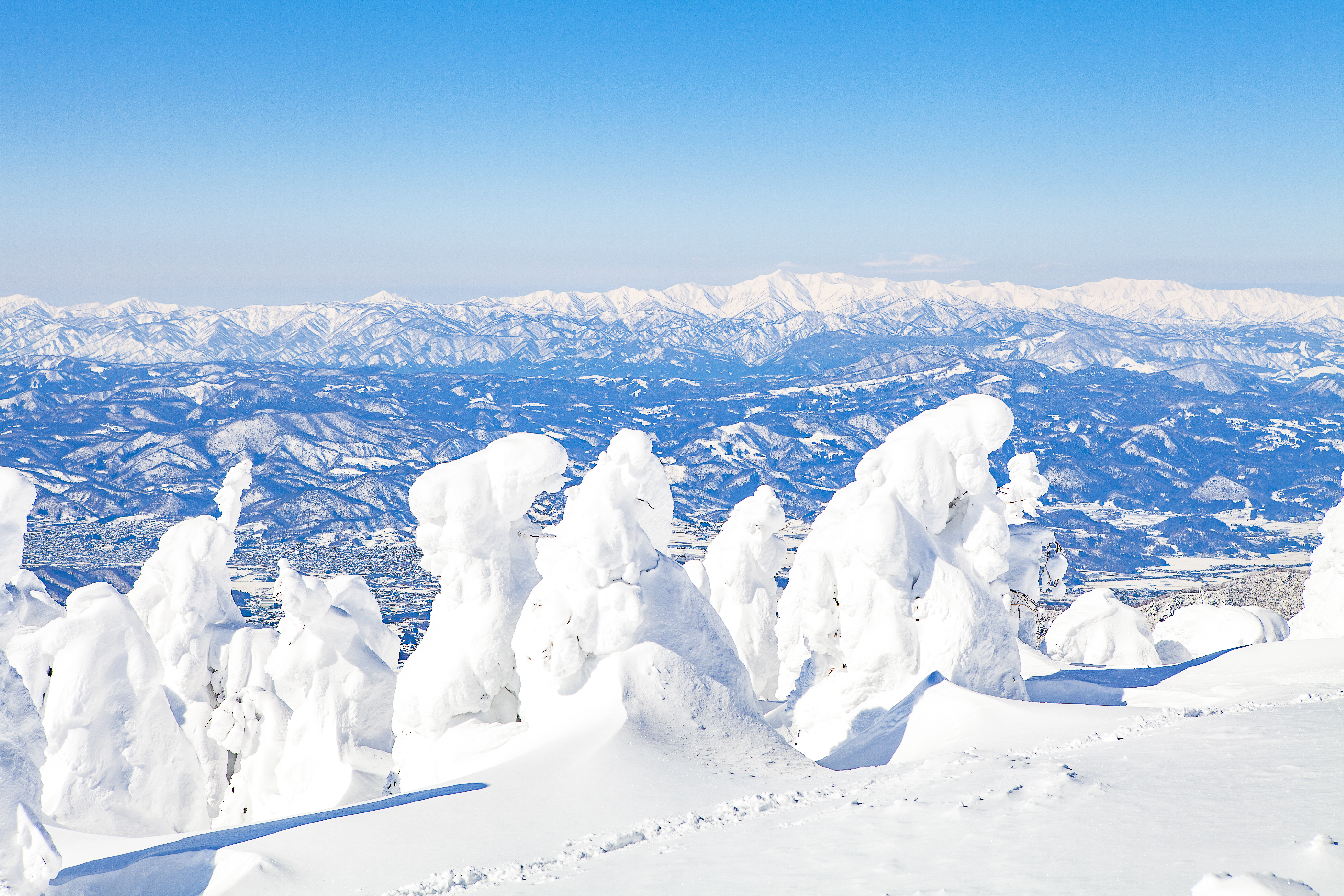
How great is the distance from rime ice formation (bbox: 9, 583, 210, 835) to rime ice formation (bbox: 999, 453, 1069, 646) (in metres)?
21.0

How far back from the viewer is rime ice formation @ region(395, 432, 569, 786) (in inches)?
774

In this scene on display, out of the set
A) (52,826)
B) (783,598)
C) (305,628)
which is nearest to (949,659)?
(783,598)

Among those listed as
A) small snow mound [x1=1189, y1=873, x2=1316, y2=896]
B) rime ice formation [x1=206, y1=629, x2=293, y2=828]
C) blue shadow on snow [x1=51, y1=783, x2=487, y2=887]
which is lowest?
rime ice formation [x1=206, y1=629, x2=293, y2=828]

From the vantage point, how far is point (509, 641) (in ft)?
65.5

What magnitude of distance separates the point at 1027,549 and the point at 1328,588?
15208 mm

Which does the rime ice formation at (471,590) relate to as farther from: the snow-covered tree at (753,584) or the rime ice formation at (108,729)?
the snow-covered tree at (753,584)

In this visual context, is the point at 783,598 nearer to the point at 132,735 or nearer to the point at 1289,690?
the point at 1289,690

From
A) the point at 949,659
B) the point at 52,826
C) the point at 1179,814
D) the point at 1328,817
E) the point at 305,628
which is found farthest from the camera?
the point at 305,628

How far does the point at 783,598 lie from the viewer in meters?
25.7

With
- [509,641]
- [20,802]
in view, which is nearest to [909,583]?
[509,641]

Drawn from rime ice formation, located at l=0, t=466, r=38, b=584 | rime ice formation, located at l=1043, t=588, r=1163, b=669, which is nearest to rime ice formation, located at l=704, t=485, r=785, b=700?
rime ice formation, located at l=1043, t=588, r=1163, b=669

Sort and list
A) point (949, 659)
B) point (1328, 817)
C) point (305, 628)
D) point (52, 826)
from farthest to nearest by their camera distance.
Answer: point (305, 628) < point (949, 659) < point (52, 826) < point (1328, 817)

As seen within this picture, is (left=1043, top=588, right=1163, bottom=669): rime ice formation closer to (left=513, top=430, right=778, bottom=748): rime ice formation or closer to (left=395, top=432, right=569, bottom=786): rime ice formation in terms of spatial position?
(left=513, top=430, right=778, bottom=748): rime ice formation

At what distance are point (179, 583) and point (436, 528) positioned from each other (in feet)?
31.0
